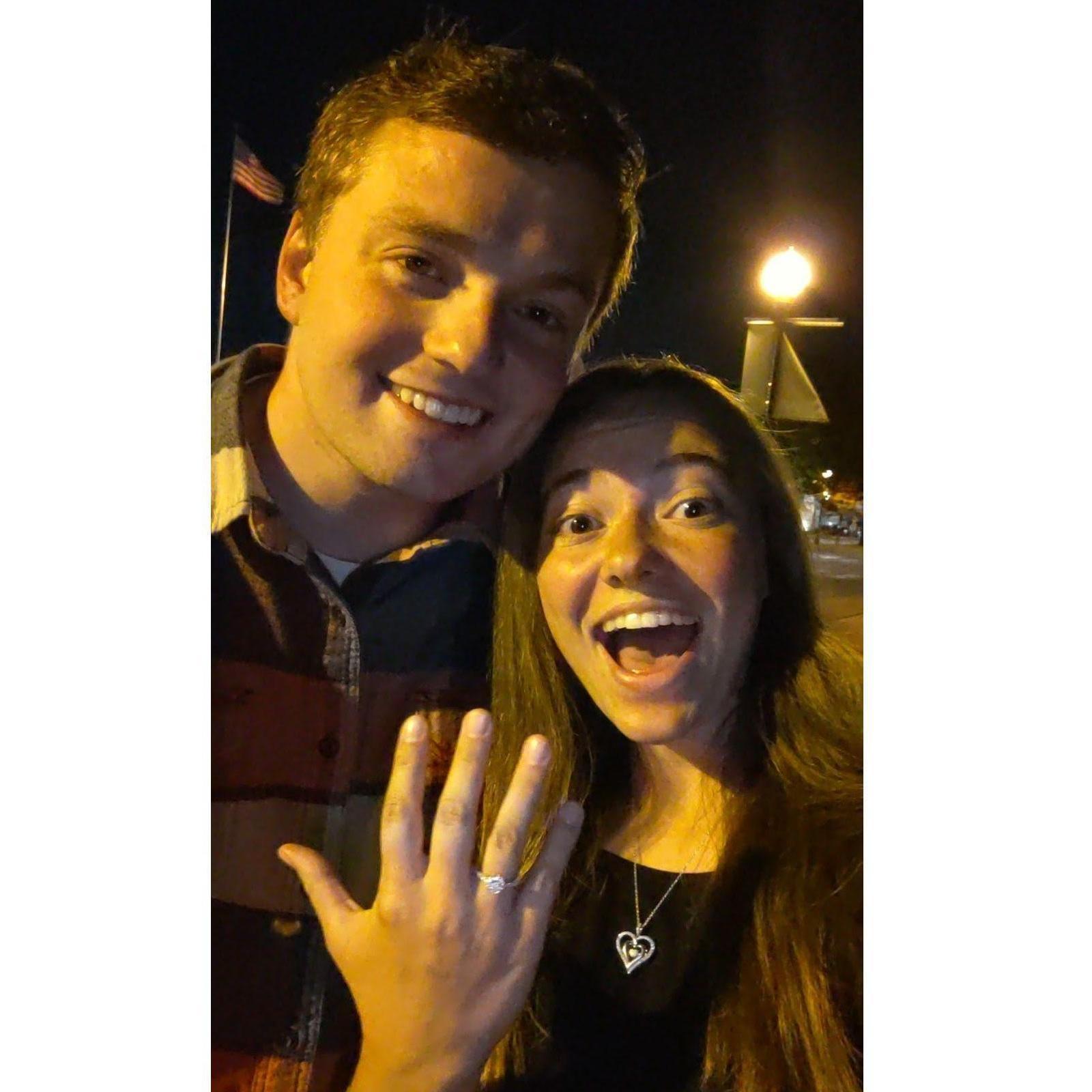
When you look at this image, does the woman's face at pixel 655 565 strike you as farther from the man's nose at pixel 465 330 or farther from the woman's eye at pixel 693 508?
the man's nose at pixel 465 330

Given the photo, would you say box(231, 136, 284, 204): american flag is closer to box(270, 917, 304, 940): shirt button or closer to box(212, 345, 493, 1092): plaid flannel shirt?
box(212, 345, 493, 1092): plaid flannel shirt

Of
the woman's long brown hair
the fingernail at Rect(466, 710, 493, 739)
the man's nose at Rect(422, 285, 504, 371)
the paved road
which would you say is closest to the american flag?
the man's nose at Rect(422, 285, 504, 371)

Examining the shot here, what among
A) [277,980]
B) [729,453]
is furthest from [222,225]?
[277,980]

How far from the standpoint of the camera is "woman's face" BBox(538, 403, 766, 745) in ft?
3.91

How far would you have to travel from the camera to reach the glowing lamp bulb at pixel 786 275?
123 cm

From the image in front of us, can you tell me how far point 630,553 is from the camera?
3.90 feet

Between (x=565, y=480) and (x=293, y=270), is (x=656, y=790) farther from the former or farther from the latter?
(x=293, y=270)

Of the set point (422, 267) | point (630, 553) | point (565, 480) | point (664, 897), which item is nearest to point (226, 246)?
point (422, 267)

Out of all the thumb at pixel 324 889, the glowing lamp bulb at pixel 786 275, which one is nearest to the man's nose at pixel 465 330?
the glowing lamp bulb at pixel 786 275
